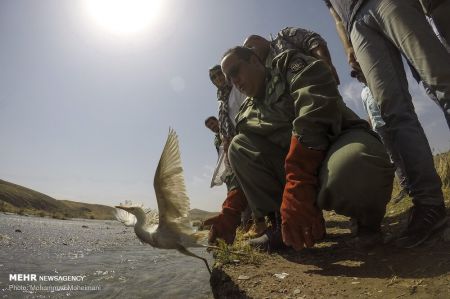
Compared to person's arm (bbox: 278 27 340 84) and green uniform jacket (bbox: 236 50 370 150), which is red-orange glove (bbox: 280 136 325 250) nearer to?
green uniform jacket (bbox: 236 50 370 150)

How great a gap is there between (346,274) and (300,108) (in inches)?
40.6

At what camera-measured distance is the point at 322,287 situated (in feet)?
5.58

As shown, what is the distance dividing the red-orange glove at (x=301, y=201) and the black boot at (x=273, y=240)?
2.74 feet

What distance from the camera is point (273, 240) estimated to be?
271cm

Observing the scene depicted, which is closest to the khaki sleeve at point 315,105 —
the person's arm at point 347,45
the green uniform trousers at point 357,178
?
the green uniform trousers at point 357,178

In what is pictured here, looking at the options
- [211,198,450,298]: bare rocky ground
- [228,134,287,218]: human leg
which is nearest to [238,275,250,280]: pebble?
[211,198,450,298]: bare rocky ground

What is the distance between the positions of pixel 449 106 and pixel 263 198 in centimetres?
139

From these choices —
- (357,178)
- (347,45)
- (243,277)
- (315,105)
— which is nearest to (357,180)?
(357,178)

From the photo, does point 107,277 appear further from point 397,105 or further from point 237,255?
point 397,105

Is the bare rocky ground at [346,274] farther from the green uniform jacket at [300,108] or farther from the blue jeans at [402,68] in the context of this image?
the green uniform jacket at [300,108]

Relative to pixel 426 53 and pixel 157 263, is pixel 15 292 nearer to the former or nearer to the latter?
pixel 157 263

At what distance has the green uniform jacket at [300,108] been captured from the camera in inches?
78.5

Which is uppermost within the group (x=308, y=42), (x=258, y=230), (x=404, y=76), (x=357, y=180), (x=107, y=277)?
(x=308, y=42)

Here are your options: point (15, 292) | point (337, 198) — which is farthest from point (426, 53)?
point (15, 292)
